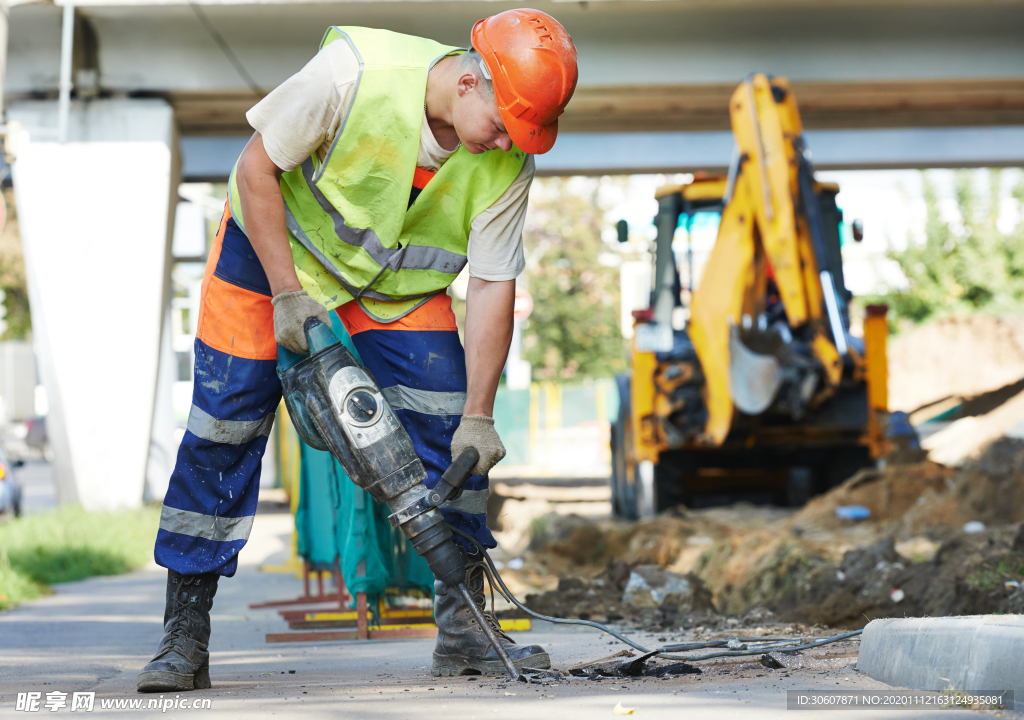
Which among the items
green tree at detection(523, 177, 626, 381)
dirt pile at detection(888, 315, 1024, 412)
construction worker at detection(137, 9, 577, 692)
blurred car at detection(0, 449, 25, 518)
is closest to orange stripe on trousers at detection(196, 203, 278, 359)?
construction worker at detection(137, 9, 577, 692)

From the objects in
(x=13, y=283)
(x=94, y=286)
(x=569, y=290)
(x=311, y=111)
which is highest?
(x=13, y=283)

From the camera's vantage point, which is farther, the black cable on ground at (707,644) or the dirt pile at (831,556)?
the dirt pile at (831,556)

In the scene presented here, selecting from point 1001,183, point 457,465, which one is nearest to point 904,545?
point 457,465

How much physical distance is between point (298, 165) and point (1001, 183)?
23.7 meters

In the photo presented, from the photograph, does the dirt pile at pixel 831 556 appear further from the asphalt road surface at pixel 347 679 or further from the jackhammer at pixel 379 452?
the jackhammer at pixel 379 452

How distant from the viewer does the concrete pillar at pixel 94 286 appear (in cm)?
983

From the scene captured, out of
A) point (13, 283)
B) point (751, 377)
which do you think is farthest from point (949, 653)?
point (13, 283)

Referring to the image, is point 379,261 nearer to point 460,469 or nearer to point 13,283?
point 460,469

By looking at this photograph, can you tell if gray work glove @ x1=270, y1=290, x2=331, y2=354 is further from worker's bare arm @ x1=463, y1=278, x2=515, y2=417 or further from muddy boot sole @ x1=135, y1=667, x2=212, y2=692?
muddy boot sole @ x1=135, y1=667, x2=212, y2=692

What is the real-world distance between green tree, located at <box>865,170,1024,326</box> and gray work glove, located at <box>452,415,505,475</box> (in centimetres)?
2237

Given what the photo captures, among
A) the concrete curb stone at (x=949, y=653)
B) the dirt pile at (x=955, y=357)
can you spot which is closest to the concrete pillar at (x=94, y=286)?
the concrete curb stone at (x=949, y=653)

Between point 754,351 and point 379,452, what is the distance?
4.84 m

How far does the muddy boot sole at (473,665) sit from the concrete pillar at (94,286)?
25.4ft

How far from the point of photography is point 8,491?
10391mm
